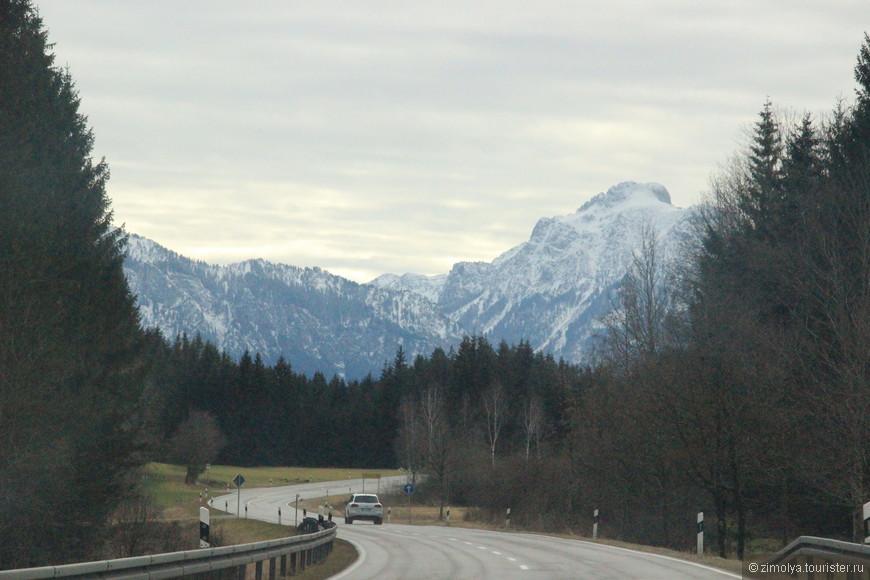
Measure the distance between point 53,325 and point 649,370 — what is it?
72.8 feet

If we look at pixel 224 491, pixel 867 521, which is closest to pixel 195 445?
pixel 224 491

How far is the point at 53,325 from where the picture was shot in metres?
24.0

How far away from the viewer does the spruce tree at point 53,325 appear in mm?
23016

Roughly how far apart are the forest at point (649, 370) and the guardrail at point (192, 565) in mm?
6422

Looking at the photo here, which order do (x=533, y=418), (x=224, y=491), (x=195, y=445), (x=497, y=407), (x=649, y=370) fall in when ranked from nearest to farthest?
(x=649, y=370)
(x=195, y=445)
(x=224, y=491)
(x=533, y=418)
(x=497, y=407)

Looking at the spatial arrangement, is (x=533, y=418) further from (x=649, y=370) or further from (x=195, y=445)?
(x=649, y=370)

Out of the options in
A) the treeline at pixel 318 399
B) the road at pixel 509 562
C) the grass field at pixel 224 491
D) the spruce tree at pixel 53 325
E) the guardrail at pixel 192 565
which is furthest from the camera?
the treeline at pixel 318 399

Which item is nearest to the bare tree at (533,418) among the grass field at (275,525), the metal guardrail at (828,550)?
the grass field at (275,525)

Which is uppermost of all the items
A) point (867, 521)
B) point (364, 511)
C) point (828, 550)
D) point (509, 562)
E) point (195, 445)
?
point (867, 521)

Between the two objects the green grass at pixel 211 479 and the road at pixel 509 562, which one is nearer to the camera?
the road at pixel 509 562

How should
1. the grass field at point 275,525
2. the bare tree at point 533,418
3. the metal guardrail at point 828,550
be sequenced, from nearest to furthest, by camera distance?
the metal guardrail at point 828,550 → the grass field at point 275,525 → the bare tree at point 533,418

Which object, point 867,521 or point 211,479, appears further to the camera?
point 211,479

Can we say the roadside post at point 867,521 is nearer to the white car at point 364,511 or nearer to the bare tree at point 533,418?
the white car at point 364,511

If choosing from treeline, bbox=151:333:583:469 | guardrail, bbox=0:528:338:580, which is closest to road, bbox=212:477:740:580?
guardrail, bbox=0:528:338:580
